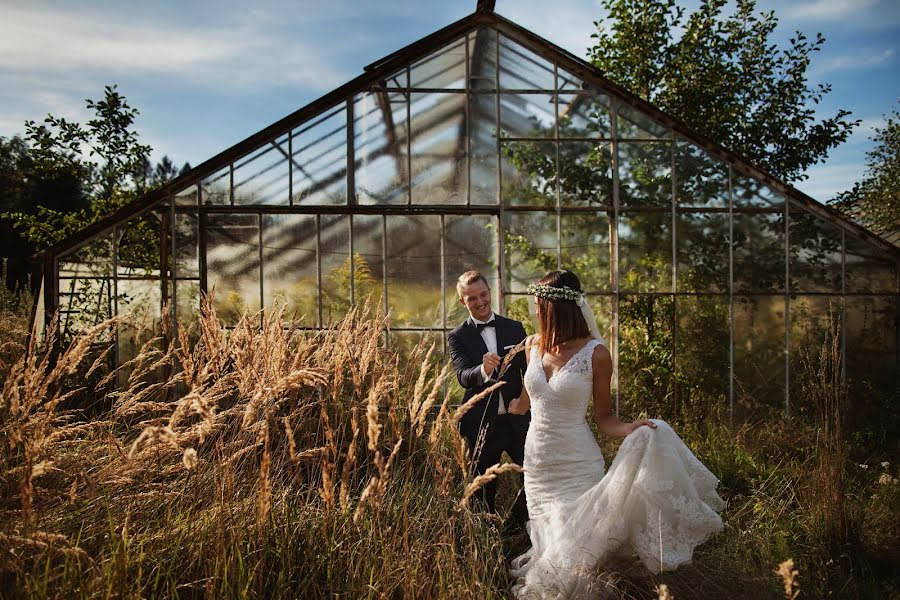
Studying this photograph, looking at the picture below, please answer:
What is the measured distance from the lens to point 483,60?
268 inches

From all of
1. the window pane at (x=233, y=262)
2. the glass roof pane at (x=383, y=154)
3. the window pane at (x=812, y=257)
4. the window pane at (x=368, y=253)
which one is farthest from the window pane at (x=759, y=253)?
the window pane at (x=233, y=262)

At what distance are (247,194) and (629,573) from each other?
5.08 meters

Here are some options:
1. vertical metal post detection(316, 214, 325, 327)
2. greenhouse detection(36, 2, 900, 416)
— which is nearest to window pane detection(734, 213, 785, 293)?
greenhouse detection(36, 2, 900, 416)

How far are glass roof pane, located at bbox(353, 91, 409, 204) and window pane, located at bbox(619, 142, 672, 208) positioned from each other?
2.14 meters

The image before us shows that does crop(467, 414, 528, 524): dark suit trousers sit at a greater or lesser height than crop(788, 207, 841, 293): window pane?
lesser

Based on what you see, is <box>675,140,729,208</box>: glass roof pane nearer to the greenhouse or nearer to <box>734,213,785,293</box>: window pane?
the greenhouse

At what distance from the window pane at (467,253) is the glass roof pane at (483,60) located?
132 centimetres

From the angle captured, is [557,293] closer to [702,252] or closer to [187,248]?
[702,252]

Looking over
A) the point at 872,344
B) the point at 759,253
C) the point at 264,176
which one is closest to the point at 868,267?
the point at 872,344

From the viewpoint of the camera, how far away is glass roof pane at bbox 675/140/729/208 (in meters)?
6.71

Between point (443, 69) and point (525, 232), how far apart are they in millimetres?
1792

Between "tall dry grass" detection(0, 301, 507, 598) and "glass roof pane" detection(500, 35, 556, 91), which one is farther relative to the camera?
"glass roof pane" detection(500, 35, 556, 91)

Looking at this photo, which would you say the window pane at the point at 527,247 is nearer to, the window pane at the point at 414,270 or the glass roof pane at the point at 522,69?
the window pane at the point at 414,270

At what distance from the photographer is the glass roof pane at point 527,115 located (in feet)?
22.2
